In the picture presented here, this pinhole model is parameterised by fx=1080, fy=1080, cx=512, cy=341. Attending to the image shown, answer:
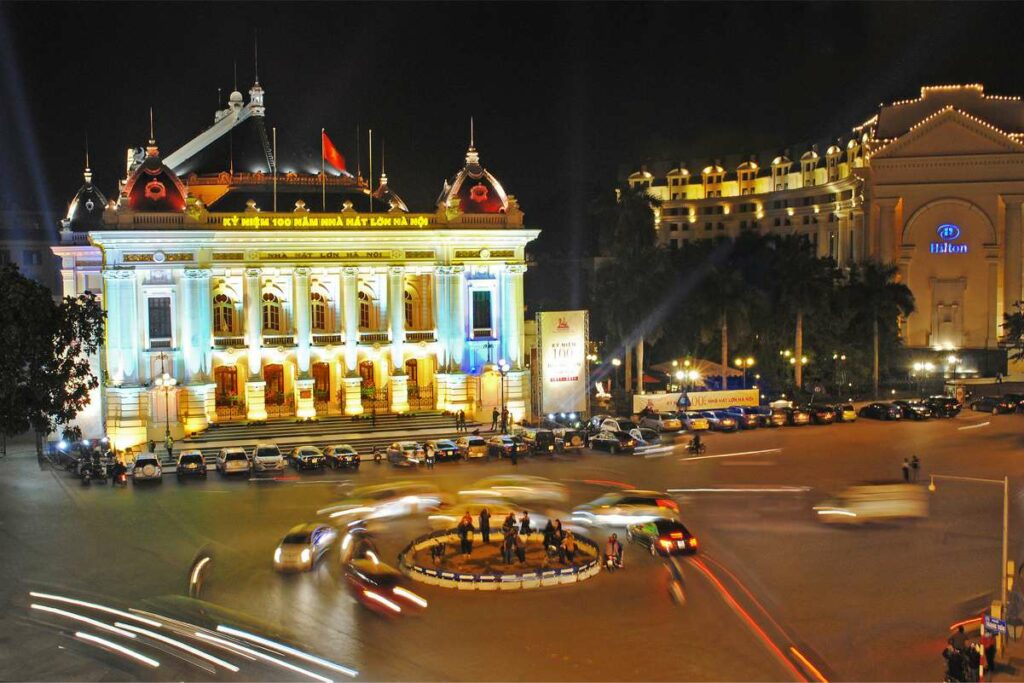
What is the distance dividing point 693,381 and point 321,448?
26.5 m

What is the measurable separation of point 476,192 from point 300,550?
33.0m

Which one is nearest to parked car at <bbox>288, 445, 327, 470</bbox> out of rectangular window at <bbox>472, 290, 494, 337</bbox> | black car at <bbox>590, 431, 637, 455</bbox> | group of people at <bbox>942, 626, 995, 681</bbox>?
black car at <bbox>590, 431, 637, 455</bbox>

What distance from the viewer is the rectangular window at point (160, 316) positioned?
54.2 m

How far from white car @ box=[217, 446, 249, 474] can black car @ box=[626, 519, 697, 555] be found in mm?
19910

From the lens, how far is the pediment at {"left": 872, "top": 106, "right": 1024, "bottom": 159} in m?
84.5

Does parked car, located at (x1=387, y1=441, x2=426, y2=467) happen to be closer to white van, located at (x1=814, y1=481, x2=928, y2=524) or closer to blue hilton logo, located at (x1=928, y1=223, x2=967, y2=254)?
white van, located at (x1=814, y1=481, x2=928, y2=524)

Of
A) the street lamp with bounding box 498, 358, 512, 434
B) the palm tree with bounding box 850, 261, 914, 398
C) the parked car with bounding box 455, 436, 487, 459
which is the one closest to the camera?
the parked car with bounding box 455, 436, 487, 459

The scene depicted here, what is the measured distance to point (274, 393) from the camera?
5716 cm

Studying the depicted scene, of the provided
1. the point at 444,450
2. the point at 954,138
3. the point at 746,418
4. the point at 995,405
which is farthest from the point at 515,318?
the point at 954,138

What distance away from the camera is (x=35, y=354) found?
41875 millimetres

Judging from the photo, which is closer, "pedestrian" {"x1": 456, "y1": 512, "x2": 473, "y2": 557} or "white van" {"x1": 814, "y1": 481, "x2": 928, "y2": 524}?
"pedestrian" {"x1": 456, "y1": 512, "x2": 473, "y2": 557}

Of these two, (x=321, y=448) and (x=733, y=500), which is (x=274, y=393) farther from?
(x=733, y=500)

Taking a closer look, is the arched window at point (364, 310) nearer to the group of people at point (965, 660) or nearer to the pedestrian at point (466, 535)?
the pedestrian at point (466, 535)

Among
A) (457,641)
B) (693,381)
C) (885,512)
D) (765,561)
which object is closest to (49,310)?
(457,641)
